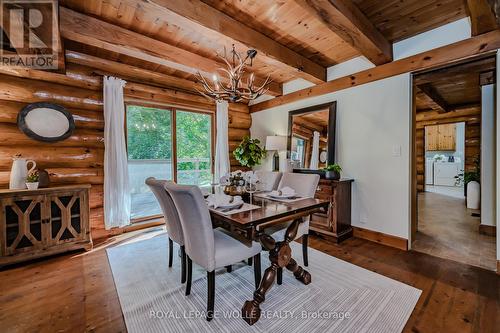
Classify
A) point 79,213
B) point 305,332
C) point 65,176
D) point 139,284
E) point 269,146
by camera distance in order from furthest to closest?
1. point 269,146
2. point 65,176
3. point 79,213
4. point 139,284
5. point 305,332

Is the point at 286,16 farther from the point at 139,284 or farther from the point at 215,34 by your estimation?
the point at 139,284

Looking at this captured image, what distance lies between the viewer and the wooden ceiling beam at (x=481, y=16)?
1798 mm

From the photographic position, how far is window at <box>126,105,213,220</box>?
12.0 ft

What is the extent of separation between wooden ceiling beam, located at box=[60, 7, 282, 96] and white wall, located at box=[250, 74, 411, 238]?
2.17 metres

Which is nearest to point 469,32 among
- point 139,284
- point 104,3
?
point 104,3

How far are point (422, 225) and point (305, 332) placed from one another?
3392mm

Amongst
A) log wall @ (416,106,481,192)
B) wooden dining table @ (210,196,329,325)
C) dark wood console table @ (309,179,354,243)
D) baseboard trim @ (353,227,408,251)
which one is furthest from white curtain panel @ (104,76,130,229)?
log wall @ (416,106,481,192)

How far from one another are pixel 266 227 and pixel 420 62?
8.93 feet

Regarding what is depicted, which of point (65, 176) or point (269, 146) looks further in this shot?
point (269, 146)

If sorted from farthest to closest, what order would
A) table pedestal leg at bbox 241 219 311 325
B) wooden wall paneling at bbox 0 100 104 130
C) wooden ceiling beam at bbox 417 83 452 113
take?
1. wooden ceiling beam at bbox 417 83 452 113
2. wooden wall paneling at bbox 0 100 104 130
3. table pedestal leg at bbox 241 219 311 325

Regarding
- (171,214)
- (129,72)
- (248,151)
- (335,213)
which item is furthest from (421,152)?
(129,72)

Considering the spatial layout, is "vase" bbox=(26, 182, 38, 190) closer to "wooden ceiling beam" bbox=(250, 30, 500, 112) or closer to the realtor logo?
the realtor logo

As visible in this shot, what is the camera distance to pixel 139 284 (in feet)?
6.83

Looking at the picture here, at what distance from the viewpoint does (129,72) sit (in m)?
3.36
